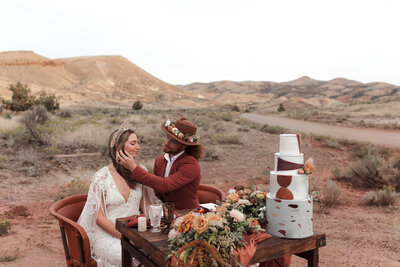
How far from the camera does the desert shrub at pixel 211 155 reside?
484 inches

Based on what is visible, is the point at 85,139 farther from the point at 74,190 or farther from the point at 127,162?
the point at 127,162

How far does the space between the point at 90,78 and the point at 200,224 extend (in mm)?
106050

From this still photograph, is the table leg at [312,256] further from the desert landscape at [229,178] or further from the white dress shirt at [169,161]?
the white dress shirt at [169,161]

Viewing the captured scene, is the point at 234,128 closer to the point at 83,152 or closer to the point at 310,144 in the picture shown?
the point at 310,144

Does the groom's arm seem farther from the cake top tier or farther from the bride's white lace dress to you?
the cake top tier

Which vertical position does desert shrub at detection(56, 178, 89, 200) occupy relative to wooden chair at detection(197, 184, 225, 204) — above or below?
below

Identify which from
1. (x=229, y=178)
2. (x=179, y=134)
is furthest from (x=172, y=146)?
(x=229, y=178)

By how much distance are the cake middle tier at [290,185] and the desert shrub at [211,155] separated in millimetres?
9956

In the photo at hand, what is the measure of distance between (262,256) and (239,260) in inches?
8.7

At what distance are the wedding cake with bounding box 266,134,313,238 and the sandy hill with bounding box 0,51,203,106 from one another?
7456cm

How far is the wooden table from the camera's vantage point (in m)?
2.19

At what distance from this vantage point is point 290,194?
2213mm

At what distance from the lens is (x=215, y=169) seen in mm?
10805

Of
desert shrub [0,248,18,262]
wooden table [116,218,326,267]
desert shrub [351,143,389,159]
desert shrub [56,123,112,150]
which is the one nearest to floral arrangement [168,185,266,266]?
wooden table [116,218,326,267]
